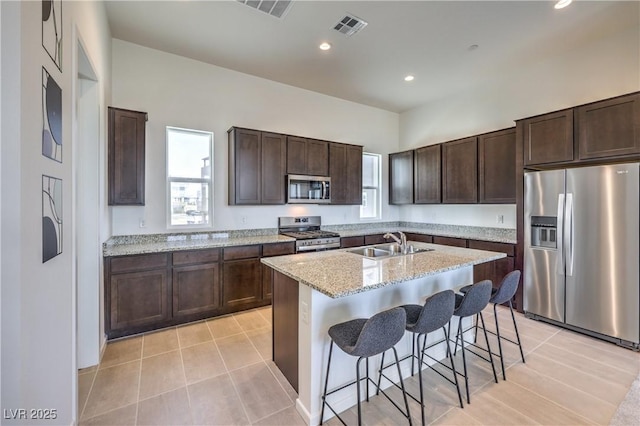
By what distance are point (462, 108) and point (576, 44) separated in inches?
64.5

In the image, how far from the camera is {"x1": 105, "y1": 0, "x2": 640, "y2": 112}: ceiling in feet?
9.45

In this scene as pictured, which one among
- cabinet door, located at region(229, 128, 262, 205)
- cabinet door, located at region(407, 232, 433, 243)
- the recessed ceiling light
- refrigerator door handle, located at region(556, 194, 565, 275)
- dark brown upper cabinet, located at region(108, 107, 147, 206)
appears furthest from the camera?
cabinet door, located at region(407, 232, 433, 243)

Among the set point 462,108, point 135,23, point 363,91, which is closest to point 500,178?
point 462,108

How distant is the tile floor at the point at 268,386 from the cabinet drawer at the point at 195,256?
83 centimetres

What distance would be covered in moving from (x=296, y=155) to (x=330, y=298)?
296 centimetres

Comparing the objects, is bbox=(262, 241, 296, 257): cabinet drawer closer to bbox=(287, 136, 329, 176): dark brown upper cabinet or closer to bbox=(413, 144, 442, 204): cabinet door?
bbox=(287, 136, 329, 176): dark brown upper cabinet

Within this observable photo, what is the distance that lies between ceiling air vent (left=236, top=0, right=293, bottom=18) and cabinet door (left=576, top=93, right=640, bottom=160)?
11.1 ft

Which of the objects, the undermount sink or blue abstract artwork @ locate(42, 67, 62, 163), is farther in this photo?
the undermount sink

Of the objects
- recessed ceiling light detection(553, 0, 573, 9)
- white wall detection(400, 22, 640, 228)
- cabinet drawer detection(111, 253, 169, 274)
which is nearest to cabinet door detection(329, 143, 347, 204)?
white wall detection(400, 22, 640, 228)

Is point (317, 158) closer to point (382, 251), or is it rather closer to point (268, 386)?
point (382, 251)

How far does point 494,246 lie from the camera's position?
4.08m

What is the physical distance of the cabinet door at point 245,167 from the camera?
13.1 ft

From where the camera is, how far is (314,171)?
15.4 feet

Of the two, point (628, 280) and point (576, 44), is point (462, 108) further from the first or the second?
point (628, 280)
